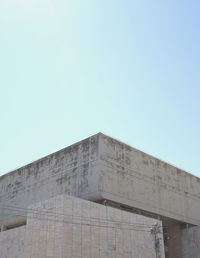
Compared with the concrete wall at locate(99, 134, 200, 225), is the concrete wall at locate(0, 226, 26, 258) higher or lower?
lower

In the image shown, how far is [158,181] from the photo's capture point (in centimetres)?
3603

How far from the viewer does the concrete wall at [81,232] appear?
2319cm

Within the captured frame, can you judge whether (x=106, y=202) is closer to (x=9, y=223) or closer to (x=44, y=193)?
(x=44, y=193)

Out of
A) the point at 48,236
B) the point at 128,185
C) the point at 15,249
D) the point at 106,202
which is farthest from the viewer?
the point at 128,185

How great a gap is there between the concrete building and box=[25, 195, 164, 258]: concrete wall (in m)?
0.07

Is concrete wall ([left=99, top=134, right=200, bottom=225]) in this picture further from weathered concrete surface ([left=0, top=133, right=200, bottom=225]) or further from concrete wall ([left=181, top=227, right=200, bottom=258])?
concrete wall ([left=181, top=227, right=200, bottom=258])

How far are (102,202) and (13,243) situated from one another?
26.5ft

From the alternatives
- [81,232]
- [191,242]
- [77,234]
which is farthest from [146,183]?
[77,234]

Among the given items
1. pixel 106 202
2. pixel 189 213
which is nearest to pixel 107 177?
pixel 106 202

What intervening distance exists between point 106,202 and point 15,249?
8412 mm

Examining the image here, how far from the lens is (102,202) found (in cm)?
3022

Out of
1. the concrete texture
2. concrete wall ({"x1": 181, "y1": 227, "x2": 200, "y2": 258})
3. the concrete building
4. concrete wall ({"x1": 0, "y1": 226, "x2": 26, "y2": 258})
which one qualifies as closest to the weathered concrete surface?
the concrete building

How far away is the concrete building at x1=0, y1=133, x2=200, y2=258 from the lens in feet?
79.8

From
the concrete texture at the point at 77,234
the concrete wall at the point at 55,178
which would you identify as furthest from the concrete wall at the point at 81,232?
the concrete wall at the point at 55,178
